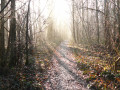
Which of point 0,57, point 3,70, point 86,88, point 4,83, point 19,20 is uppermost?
point 19,20

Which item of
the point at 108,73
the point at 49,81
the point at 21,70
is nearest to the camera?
the point at 108,73

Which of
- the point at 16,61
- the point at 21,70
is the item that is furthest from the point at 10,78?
the point at 16,61

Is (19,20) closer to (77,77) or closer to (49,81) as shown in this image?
(49,81)

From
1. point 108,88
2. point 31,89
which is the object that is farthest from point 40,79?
point 108,88

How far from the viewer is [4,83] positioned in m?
4.75

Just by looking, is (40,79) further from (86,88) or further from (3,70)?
(86,88)

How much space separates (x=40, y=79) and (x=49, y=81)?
482 mm

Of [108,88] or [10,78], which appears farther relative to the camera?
[10,78]

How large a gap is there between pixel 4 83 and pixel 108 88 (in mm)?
4296

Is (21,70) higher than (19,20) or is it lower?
lower

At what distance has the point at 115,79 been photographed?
478 cm

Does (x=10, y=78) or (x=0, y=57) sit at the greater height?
(x=0, y=57)

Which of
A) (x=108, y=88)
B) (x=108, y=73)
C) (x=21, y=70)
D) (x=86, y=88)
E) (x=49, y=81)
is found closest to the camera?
(x=108, y=88)

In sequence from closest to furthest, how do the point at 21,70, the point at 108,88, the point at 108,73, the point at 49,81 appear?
the point at 108,88, the point at 108,73, the point at 49,81, the point at 21,70
